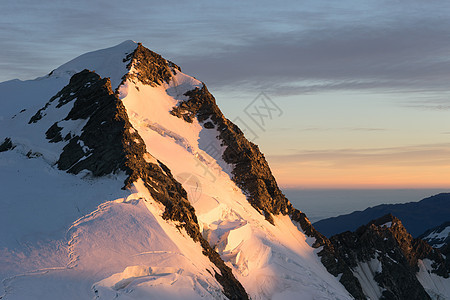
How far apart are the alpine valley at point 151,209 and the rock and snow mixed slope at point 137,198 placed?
138 mm

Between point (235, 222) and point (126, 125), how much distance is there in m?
16.0

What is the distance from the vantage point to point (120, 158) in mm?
45844

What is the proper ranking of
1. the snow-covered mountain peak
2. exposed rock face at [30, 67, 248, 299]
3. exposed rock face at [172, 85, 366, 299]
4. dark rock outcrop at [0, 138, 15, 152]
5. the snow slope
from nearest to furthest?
exposed rock face at [30, 67, 248, 299] < the snow slope < dark rock outcrop at [0, 138, 15, 152] < exposed rock face at [172, 85, 366, 299] < the snow-covered mountain peak

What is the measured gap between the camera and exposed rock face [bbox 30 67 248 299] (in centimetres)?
4466

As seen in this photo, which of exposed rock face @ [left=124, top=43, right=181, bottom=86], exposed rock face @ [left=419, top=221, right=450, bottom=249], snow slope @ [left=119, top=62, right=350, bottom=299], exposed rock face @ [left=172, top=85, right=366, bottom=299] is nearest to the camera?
snow slope @ [left=119, top=62, right=350, bottom=299]

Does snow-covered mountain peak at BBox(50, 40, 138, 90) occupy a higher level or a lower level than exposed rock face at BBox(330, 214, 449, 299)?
higher

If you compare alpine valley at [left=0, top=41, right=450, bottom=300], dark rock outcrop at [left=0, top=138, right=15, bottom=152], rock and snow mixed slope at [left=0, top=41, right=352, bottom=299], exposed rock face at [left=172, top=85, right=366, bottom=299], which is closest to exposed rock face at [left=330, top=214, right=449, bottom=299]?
alpine valley at [left=0, top=41, right=450, bottom=300]

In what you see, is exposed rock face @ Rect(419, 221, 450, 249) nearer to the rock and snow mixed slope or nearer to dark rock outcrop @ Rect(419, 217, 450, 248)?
dark rock outcrop @ Rect(419, 217, 450, 248)

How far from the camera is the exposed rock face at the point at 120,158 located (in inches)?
1758

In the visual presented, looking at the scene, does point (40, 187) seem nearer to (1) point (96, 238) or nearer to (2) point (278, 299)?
(1) point (96, 238)

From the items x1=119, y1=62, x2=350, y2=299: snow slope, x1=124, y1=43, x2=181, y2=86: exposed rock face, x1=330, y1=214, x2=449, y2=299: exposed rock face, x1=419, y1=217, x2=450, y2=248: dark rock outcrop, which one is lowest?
x1=419, y1=217, x2=450, y2=248: dark rock outcrop

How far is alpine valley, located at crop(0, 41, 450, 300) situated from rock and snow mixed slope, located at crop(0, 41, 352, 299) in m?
0.14

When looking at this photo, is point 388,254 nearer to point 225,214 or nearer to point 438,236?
point 225,214

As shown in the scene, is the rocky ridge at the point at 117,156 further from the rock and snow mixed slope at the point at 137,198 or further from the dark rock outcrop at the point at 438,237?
the dark rock outcrop at the point at 438,237
